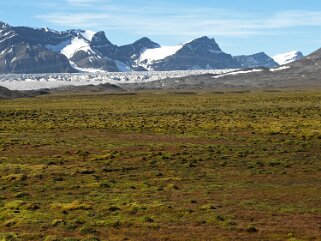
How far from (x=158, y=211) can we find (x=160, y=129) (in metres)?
39.6

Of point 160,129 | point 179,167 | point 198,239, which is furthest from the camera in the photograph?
point 160,129

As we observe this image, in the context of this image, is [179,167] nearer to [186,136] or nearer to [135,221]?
[135,221]

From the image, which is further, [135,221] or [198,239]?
[135,221]

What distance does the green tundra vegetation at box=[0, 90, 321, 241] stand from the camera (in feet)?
70.0

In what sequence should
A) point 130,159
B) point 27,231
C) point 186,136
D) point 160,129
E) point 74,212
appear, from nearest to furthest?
point 27,231, point 74,212, point 130,159, point 186,136, point 160,129

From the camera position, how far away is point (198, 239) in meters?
19.8

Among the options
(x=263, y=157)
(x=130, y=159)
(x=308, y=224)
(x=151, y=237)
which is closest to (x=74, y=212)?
(x=151, y=237)

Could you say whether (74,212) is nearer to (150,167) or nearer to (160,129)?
(150,167)

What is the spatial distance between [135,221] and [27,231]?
4.28m

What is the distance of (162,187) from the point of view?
97.9 feet

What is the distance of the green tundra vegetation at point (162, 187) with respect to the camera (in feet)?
70.0

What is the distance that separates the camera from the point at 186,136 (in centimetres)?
5581

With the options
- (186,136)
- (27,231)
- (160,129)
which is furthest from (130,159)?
(160,129)

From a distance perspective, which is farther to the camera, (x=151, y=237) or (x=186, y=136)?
(x=186, y=136)
